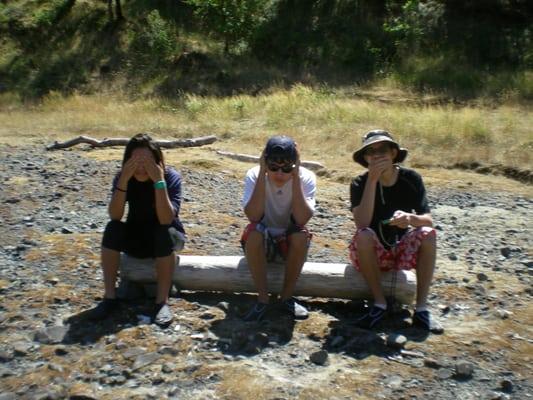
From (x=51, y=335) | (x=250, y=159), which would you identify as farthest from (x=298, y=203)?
(x=250, y=159)

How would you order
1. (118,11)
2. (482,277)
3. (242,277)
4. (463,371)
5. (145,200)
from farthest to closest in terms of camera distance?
(118,11), (482,277), (242,277), (145,200), (463,371)

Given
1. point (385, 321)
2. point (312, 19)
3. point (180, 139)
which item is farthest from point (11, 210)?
point (312, 19)

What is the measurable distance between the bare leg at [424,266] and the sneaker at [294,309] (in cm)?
82

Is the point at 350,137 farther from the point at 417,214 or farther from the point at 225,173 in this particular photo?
the point at 417,214

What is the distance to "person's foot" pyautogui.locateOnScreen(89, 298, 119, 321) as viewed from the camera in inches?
202

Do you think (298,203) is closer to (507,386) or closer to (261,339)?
(261,339)

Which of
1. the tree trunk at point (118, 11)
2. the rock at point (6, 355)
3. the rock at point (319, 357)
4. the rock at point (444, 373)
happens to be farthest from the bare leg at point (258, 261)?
the tree trunk at point (118, 11)

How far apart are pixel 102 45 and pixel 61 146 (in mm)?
16802

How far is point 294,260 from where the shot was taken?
5.22 metres

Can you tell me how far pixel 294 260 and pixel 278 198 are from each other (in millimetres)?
485

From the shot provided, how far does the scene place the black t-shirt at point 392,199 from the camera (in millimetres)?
5289

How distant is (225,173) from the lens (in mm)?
11750

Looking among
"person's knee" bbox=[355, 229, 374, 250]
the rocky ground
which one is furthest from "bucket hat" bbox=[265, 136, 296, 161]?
the rocky ground

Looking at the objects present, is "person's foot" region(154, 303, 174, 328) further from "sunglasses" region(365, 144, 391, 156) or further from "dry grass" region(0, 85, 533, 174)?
"dry grass" region(0, 85, 533, 174)
